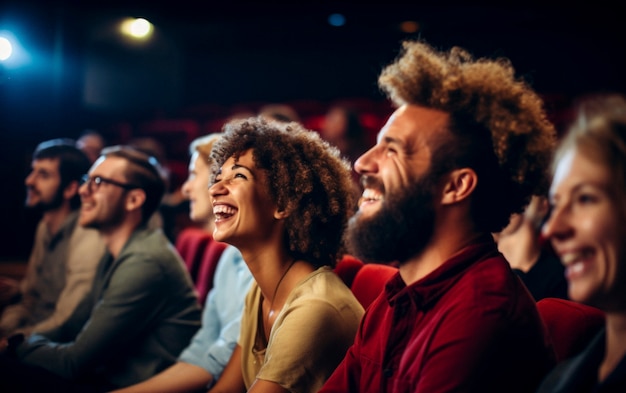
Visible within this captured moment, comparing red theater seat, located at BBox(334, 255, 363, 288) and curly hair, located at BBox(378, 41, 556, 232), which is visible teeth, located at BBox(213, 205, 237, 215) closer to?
red theater seat, located at BBox(334, 255, 363, 288)

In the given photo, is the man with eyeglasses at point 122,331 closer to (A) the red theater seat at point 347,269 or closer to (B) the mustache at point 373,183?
(A) the red theater seat at point 347,269

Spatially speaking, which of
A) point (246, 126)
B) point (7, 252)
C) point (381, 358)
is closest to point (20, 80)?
point (7, 252)

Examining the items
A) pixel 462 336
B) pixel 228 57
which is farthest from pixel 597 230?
pixel 228 57

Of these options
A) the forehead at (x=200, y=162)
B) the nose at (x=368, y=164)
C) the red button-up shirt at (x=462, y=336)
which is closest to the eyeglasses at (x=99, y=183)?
the forehead at (x=200, y=162)

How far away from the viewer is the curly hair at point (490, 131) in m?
1.44

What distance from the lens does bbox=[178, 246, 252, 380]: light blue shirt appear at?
2.27 meters

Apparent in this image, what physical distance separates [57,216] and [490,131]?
2941 mm

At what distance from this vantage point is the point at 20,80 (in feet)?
20.4

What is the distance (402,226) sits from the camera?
4.70 feet

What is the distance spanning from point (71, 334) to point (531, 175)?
2389mm

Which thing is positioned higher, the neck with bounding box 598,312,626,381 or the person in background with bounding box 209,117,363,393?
the person in background with bounding box 209,117,363,393

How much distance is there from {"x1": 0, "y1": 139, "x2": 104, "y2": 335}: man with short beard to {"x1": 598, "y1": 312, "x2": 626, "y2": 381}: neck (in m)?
2.75

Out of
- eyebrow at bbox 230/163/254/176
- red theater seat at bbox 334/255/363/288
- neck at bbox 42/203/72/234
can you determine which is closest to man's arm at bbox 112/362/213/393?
red theater seat at bbox 334/255/363/288

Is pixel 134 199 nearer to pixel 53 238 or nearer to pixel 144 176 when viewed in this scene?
pixel 144 176
